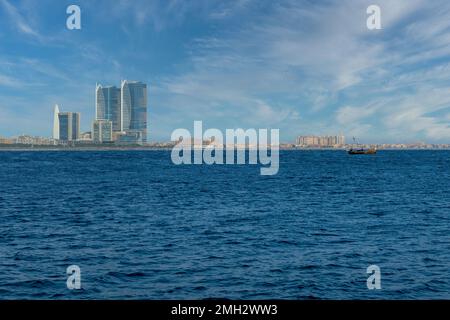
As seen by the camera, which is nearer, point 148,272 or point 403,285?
point 403,285

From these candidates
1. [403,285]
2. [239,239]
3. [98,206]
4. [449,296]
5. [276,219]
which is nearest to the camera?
[449,296]

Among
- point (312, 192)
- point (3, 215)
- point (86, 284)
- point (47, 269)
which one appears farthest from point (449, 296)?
point (312, 192)

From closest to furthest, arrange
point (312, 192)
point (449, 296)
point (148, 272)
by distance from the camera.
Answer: point (449, 296) < point (148, 272) < point (312, 192)

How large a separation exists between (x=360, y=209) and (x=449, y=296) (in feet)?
91.8

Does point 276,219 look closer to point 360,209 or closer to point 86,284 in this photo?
point 360,209

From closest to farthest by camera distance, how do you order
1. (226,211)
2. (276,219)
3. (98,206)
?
(276,219), (226,211), (98,206)

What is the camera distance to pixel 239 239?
104 feet
